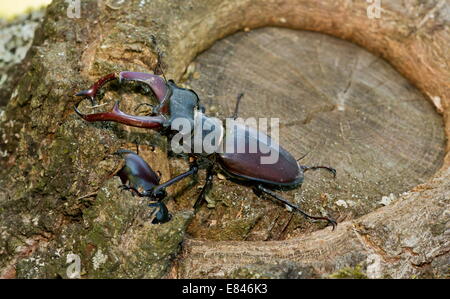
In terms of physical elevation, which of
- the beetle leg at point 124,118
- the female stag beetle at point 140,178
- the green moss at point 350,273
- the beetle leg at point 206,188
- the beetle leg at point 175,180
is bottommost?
the beetle leg at point 206,188

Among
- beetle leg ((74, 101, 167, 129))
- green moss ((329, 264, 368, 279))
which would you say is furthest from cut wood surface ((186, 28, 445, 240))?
beetle leg ((74, 101, 167, 129))

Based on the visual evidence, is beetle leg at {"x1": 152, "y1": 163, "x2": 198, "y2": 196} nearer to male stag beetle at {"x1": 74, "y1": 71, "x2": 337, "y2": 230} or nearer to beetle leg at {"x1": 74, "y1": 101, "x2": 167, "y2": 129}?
male stag beetle at {"x1": 74, "y1": 71, "x2": 337, "y2": 230}

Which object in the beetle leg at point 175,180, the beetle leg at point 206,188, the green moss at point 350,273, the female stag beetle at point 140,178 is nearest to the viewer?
the green moss at point 350,273

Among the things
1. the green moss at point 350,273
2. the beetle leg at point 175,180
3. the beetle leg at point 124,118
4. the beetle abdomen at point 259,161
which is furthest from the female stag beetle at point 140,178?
the green moss at point 350,273

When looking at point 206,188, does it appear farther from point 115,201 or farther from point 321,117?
point 321,117

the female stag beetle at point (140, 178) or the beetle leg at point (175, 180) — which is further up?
the female stag beetle at point (140, 178)

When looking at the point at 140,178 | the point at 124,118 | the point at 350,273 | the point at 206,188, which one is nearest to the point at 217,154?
the point at 206,188

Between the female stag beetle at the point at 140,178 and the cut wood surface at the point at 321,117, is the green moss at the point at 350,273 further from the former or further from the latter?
the female stag beetle at the point at 140,178
